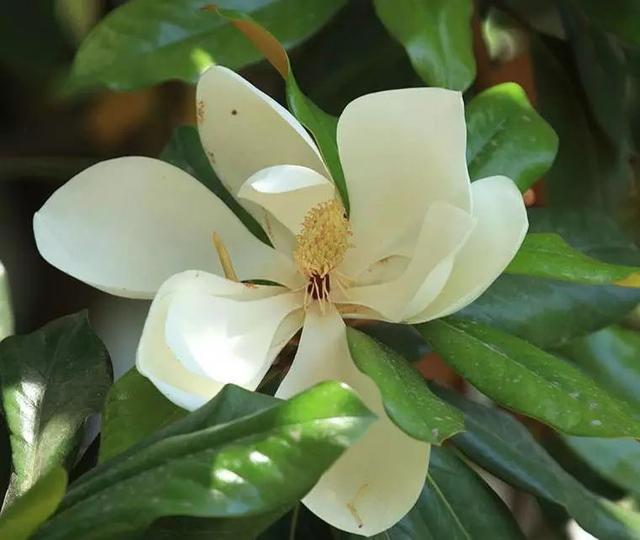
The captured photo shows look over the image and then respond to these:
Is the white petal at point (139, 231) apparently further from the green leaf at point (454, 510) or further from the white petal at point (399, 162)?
the green leaf at point (454, 510)

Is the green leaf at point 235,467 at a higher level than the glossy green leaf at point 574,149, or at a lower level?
higher

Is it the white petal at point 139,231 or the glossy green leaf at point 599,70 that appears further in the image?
the glossy green leaf at point 599,70

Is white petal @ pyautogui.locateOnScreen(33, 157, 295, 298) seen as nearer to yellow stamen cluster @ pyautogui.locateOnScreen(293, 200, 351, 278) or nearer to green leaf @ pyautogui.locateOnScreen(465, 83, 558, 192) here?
yellow stamen cluster @ pyautogui.locateOnScreen(293, 200, 351, 278)

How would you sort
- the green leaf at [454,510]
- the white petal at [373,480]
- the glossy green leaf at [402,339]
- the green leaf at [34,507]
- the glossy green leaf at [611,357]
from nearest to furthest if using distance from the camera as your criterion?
the green leaf at [34,507], the white petal at [373,480], the green leaf at [454,510], the glossy green leaf at [402,339], the glossy green leaf at [611,357]

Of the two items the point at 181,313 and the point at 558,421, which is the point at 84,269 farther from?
the point at 558,421

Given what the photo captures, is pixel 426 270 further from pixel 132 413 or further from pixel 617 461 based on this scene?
pixel 617 461

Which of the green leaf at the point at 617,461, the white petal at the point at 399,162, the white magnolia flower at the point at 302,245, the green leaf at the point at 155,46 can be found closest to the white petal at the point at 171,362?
the white magnolia flower at the point at 302,245
